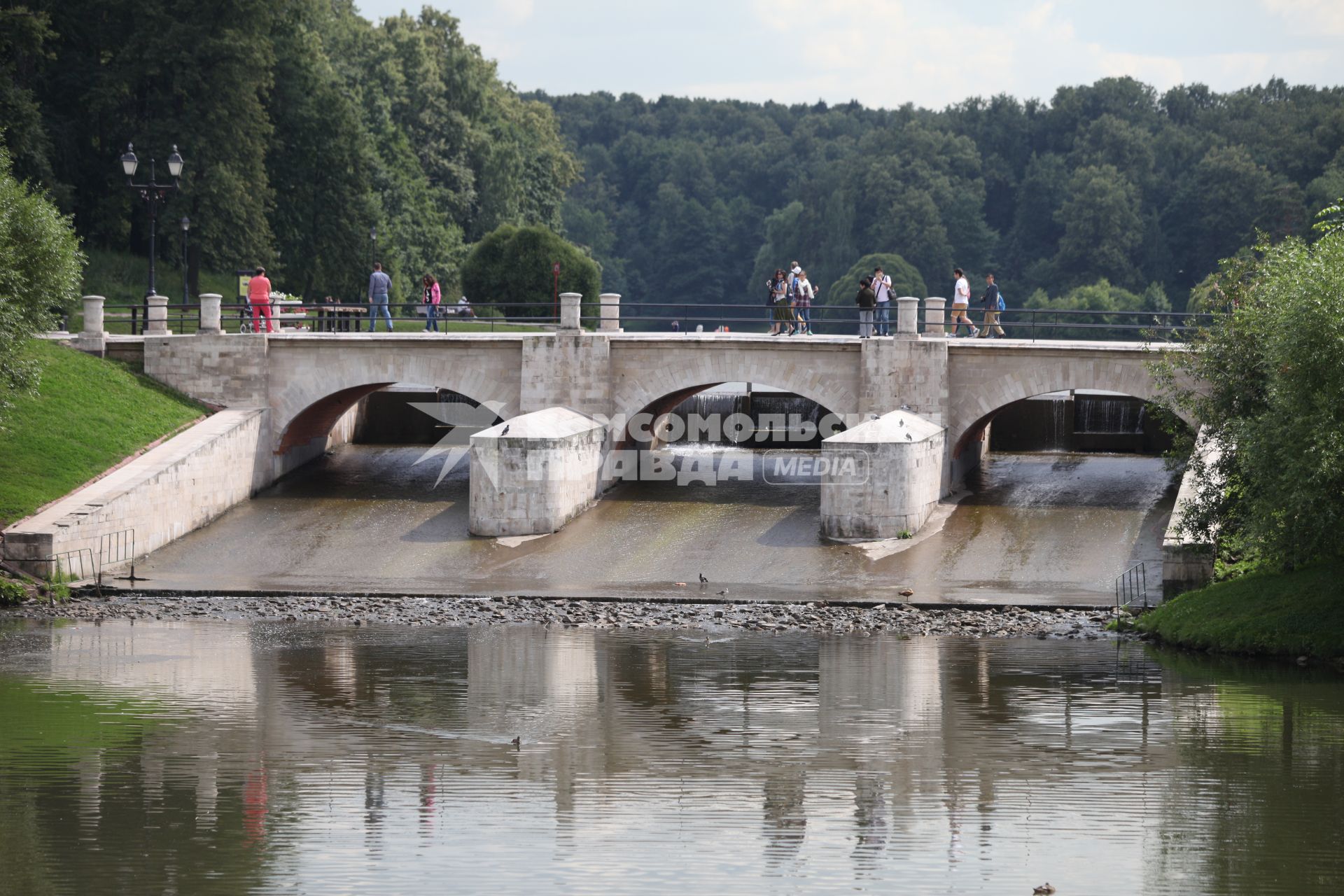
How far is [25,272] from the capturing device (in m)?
34.8

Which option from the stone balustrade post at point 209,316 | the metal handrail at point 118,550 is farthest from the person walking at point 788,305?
the metal handrail at point 118,550

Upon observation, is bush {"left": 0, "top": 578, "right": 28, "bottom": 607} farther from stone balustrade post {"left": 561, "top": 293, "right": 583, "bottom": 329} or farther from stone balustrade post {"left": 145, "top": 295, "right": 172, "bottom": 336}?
stone balustrade post {"left": 561, "top": 293, "right": 583, "bottom": 329}

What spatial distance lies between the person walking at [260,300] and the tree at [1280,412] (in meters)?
21.0

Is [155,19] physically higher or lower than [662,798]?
higher

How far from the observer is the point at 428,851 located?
16.6m

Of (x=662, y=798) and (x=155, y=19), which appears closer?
(x=662, y=798)

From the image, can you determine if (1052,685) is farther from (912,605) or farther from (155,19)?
(155,19)

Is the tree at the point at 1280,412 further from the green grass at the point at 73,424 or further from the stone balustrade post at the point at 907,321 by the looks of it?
the green grass at the point at 73,424

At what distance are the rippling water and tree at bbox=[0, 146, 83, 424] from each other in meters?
7.36

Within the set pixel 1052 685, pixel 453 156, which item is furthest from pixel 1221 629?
pixel 453 156

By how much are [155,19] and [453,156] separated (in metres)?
31.7

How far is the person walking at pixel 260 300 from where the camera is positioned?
136 feet

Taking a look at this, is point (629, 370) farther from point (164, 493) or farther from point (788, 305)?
point (164, 493)

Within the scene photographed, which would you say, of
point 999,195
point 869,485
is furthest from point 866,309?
point 999,195
